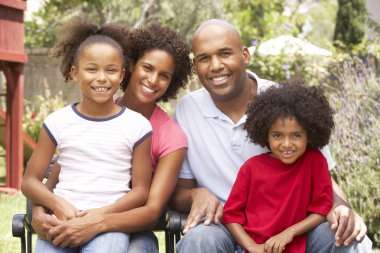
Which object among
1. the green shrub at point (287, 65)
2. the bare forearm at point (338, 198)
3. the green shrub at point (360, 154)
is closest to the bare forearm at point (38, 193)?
the bare forearm at point (338, 198)

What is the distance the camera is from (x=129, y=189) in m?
3.54

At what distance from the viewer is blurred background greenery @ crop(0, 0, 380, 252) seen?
5.86 metres

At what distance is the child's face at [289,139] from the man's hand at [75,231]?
94 centimetres

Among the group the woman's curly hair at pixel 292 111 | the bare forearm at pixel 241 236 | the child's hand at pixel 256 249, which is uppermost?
the woman's curly hair at pixel 292 111

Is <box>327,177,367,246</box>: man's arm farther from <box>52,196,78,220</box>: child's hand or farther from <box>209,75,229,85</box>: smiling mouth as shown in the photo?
<box>52,196,78,220</box>: child's hand

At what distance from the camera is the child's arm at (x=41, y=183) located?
11.1 ft

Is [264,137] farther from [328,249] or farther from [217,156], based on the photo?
[328,249]

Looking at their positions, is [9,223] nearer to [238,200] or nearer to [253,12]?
[238,200]

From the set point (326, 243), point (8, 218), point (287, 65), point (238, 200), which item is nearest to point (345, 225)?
point (326, 243)

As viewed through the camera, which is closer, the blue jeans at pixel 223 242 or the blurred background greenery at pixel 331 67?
the blue jeans at pixel 223 242

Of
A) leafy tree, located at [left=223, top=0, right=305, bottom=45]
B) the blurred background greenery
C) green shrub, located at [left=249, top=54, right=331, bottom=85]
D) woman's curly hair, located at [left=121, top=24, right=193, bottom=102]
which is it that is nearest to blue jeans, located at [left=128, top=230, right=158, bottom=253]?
woman's curly hair, located at [left=121, top=24, right=193, bottom=102]

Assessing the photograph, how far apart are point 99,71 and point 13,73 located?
5753 millimetres

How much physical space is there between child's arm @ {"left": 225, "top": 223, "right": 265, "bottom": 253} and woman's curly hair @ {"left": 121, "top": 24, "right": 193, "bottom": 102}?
0.95m

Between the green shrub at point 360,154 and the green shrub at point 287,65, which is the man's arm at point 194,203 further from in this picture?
the green shrub at point 287,65
